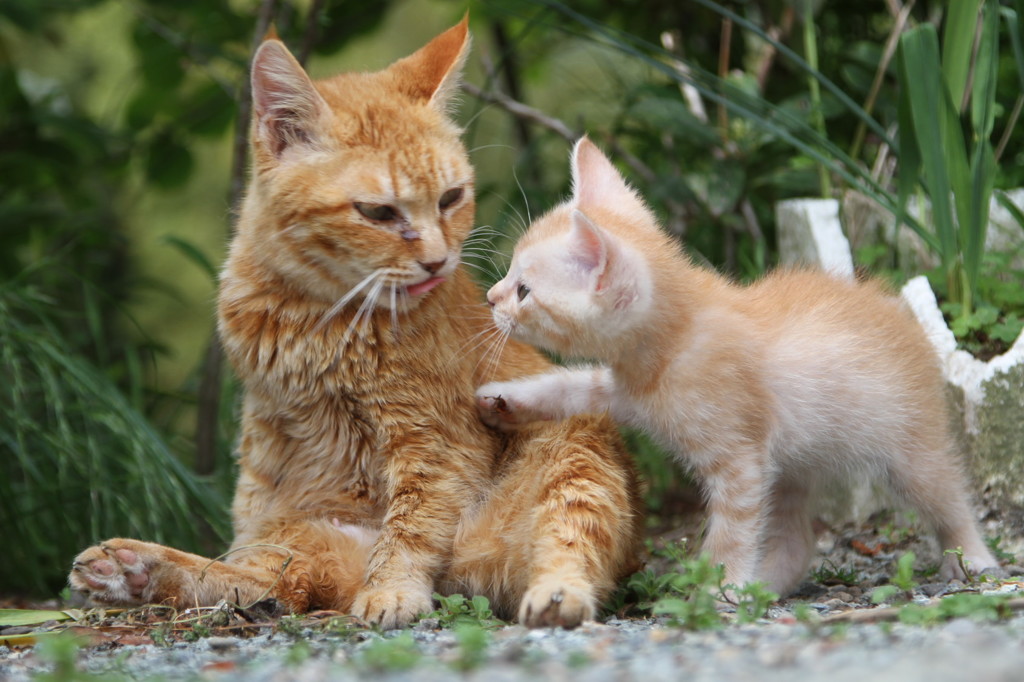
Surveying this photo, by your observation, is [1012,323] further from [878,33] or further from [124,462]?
[124,462]

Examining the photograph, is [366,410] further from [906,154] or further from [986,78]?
[986,78]

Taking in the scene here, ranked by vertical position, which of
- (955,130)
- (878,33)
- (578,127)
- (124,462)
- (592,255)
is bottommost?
(124,462)

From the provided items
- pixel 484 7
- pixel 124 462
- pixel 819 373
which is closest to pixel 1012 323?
pixel 819 373

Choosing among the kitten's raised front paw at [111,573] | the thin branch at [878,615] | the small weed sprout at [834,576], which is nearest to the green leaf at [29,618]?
the kitten's raised front paw at [111,573]

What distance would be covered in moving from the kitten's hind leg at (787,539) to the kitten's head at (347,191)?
123 centimetres

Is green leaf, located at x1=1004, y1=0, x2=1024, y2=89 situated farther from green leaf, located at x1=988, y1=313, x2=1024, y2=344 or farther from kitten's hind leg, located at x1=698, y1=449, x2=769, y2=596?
kitten's hind leg, located at x1=698, y1=449, x2=769, y2=596

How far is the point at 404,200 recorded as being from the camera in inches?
111

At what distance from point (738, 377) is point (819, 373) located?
0.27m

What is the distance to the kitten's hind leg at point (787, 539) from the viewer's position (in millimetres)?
3010

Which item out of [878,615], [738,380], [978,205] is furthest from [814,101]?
[878,615]

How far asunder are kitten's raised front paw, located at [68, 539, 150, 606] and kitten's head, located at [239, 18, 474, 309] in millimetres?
843

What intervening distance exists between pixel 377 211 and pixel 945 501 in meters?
1.78

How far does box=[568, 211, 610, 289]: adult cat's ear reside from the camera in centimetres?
272

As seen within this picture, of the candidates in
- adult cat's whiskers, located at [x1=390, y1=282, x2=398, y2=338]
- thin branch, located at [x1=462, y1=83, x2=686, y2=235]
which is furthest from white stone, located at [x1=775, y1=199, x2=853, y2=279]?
adult cat's whiskers, located at [x1=390, y1=282, x2=398, y2=338]
